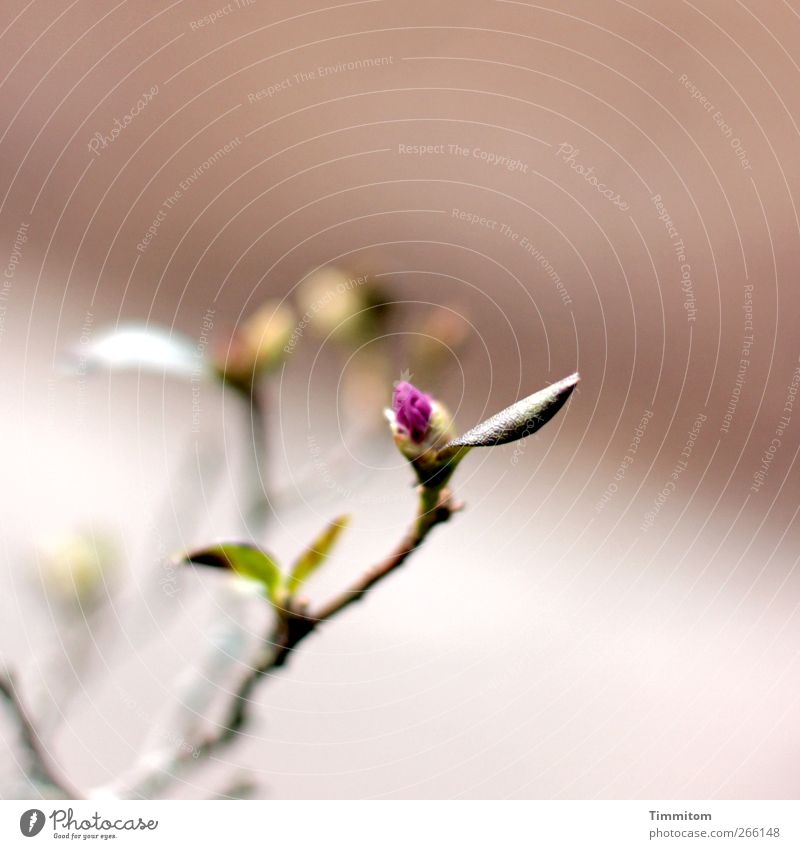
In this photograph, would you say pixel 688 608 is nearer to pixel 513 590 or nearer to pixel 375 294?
pixel 513 590

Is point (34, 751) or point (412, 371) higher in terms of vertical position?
point (412, 371)

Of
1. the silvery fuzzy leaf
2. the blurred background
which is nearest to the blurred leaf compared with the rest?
the blurred background
